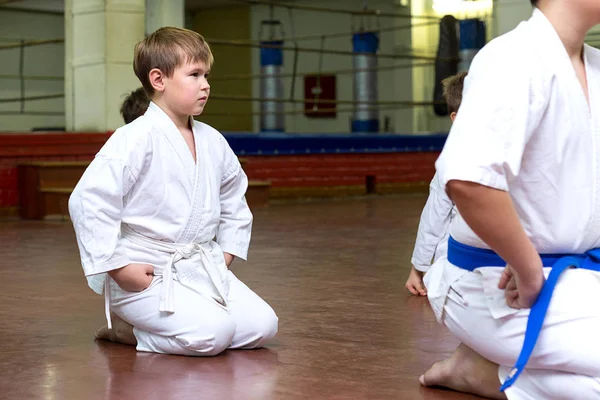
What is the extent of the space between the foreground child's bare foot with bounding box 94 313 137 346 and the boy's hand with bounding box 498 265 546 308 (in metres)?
1.17

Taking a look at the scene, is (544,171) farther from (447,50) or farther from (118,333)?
(447,50)

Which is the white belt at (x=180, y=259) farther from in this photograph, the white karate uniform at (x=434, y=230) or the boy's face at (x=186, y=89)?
the white karate uniform at (x=434, y=230)

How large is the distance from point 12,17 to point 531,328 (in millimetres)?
14742

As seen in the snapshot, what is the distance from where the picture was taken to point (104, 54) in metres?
7.27

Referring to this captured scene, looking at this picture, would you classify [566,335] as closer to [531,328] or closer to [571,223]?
[531,328]

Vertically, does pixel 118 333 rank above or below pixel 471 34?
below

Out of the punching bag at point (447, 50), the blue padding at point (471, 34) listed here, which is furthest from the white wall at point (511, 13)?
the blue padding at point (471, 34)

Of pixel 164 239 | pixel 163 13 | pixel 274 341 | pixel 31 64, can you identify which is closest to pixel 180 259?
pixel 164 239

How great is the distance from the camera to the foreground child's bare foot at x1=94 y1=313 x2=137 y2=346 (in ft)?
8.04

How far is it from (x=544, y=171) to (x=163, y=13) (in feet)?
21.4

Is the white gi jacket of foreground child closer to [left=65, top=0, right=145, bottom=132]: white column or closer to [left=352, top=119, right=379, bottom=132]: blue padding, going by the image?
[left=65, top=0, right=145, bottom=132]: white column

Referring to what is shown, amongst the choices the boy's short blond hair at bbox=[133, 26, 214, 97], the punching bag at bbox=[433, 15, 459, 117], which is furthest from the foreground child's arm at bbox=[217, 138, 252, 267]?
the punching bag at bbox=[433, 15, 459, 117]

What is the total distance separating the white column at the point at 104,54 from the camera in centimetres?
728

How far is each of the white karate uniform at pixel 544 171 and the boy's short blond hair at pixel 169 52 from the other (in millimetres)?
1031
